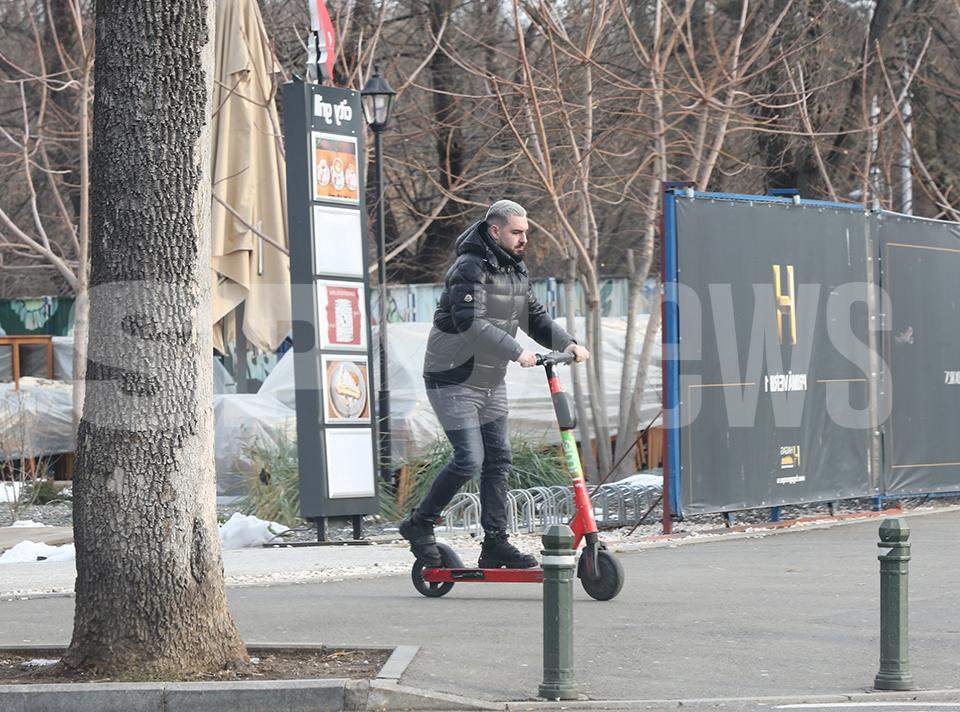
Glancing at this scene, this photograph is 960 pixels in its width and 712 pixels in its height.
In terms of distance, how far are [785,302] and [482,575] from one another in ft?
15.7

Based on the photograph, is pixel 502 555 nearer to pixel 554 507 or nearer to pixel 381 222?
pixel 554 507

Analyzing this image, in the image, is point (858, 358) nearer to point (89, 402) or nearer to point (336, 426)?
point (336, 426)

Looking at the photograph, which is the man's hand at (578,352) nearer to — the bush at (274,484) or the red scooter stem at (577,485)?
the red scooter stem at (577,485)

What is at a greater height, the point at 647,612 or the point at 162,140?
the point at 162,140

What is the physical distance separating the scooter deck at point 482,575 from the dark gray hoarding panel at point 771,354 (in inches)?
131

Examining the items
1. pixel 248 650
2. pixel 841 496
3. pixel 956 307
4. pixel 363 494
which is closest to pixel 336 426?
pixel 363 494

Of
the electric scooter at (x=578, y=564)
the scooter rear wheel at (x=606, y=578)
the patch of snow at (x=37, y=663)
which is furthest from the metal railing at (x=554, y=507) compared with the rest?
the patch of snow at (x=37, y=663)

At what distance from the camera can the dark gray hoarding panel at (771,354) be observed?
11.6 metres

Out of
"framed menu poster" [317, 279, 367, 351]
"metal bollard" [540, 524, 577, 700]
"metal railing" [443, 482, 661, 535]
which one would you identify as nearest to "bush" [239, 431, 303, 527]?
"metal railing" [443, 482, 661, 535]

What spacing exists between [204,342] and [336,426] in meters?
5.30

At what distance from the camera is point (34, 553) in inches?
475

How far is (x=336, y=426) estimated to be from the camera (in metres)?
11.9

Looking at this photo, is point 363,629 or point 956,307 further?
point 956,307

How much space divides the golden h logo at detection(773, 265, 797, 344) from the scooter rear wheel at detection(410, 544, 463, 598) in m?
4.41
